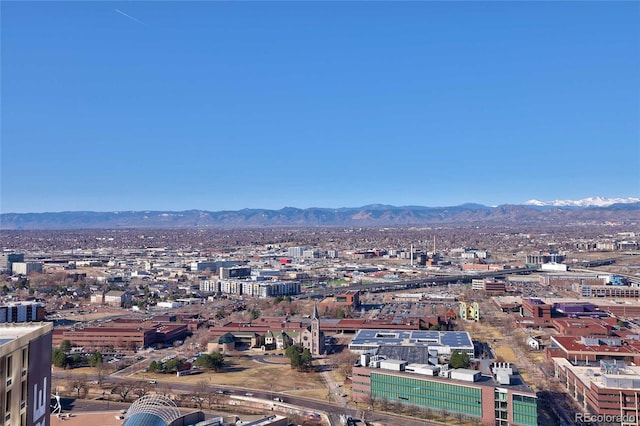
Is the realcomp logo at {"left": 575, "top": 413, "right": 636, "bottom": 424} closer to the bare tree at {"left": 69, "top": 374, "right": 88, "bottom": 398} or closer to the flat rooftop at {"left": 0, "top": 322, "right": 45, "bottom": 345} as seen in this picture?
the bare tree at {"left": 69, "top": 374, "right": 88, "bottom": 398}

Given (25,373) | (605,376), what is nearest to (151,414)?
(25,373)

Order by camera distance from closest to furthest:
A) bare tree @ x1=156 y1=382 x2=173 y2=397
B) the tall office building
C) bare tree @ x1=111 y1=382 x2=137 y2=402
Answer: the tall office building
bare tree @ x1=156 y1=382 x2=173 y2=397
bare tree @ x1=111 y1=382 x2=137 y2=402

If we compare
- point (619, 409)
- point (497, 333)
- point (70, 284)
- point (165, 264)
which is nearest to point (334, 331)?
point (497, 333)

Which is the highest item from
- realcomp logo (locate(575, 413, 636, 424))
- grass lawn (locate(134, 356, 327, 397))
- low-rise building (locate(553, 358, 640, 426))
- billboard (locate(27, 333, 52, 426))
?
billboard (locate(27, 333, 52, 426))

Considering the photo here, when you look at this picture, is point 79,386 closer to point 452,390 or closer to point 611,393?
point 452,390

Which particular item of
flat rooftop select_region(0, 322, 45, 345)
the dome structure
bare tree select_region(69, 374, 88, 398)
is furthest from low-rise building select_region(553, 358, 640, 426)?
flat rooftop select_region(0, 322, 45, 345)

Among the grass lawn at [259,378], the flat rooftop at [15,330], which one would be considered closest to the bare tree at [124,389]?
the grass lawn at [259,378]

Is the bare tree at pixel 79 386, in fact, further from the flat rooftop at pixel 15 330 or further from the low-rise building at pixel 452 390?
the flat rooftop at pixel 15 330
